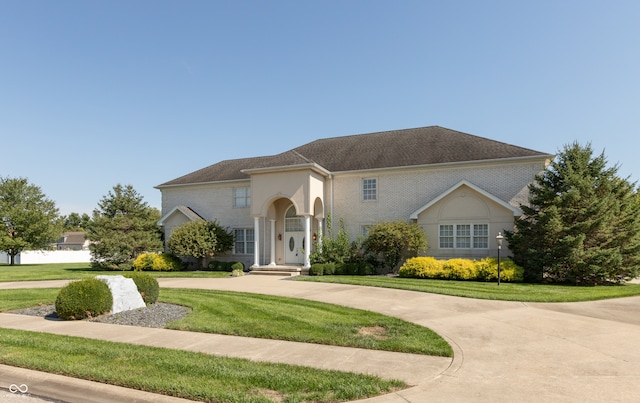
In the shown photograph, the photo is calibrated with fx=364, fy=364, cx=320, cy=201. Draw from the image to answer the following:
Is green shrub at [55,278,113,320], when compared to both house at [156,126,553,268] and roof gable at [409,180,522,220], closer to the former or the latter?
house at [156,126,553,268]

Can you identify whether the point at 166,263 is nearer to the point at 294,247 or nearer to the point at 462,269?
the point at 294,247

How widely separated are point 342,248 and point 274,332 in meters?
13.7

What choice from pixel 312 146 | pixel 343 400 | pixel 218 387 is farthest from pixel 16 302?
A: pixel 312 146

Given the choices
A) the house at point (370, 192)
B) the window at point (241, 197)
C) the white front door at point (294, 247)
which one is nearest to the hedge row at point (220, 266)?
the house at point (370, 192)

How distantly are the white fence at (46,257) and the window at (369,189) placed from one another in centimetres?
3318

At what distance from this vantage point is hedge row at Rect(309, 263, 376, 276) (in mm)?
20219

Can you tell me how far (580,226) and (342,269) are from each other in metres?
11.5

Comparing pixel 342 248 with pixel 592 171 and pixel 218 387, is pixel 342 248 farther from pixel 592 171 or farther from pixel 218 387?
pixel 218 387

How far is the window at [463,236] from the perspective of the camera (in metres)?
19.8

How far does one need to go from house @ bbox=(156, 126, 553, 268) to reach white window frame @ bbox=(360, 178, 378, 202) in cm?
6

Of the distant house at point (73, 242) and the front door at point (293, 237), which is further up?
the front door at point (293, 237)

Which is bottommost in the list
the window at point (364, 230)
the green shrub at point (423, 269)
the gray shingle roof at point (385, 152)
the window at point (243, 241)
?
the green shrub at point (423, 269)

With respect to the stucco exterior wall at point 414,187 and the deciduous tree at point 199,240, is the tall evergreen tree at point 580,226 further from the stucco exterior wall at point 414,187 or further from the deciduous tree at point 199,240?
the deciduous tree at point 199,240

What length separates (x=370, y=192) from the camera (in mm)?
22891
